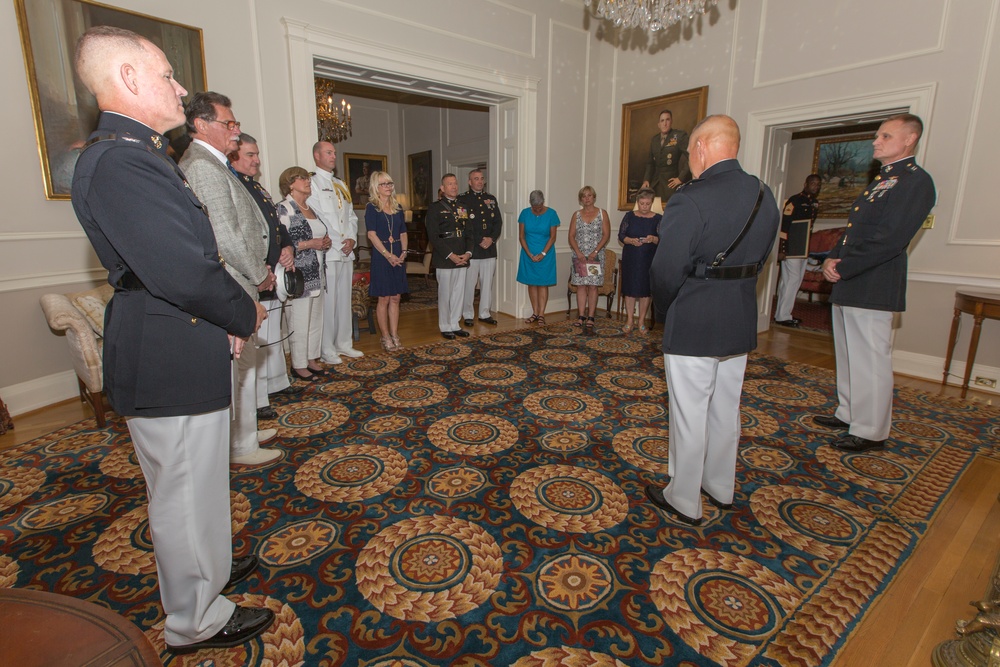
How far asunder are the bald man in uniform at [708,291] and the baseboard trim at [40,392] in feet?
14.4

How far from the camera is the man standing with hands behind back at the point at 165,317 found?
1247 mm

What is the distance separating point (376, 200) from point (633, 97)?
13.2 ft

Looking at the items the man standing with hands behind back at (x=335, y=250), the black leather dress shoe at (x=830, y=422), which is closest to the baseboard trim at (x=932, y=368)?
the black leather dress shoe at (x=830, y=422)

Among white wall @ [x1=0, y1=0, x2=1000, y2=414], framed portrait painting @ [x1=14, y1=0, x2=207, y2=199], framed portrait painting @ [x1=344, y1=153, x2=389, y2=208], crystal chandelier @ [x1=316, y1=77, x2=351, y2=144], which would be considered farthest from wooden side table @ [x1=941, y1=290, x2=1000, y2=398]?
framed portrait painting @ [x1=344, y1=153, x2=389, y2=208]

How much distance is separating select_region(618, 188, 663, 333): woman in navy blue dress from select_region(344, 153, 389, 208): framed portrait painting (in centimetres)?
712

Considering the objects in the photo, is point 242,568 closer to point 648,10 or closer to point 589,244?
point 589,244

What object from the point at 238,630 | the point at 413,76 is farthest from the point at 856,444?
the point at 413,76

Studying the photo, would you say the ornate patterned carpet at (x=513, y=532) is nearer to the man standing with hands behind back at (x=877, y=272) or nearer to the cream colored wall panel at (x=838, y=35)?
the man standing with hands behind back at (x=877, y=272)

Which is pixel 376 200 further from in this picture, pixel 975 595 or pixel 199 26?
pixel 975 595

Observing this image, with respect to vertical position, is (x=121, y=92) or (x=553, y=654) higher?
(x=121, y=92)

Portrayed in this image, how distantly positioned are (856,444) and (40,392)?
18.5 feet

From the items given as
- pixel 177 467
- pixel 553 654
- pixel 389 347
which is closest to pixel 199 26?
pixel 389 347

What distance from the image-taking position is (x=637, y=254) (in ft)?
18.5

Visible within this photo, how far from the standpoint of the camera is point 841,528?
229 centimetres
